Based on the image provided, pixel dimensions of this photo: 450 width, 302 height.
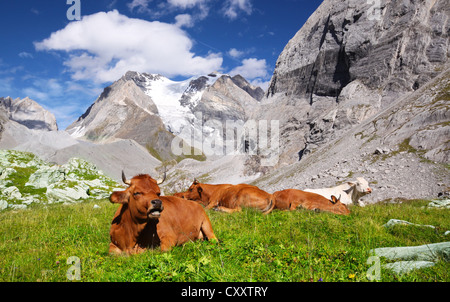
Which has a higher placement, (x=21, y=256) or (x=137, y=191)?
(x=137, y=191)

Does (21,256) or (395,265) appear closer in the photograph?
(395,265)

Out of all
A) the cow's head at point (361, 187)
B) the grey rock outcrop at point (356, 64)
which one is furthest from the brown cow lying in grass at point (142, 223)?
the grey rock outcrop at point (356, 64)

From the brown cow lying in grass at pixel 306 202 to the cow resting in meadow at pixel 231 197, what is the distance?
79 cm

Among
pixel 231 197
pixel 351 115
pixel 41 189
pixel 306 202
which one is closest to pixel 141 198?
pixel 231 197

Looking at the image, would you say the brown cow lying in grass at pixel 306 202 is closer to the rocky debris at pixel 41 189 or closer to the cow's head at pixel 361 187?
the cow's head at pixel 361 187

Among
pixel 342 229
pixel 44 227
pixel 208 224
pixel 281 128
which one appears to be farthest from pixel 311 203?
pixel 281 128

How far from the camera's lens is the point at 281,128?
9356cm

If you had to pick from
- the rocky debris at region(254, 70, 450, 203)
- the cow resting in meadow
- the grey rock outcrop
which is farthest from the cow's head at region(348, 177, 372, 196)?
the grey rock outcrop

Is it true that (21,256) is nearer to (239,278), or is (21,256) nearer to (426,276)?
(239,278)

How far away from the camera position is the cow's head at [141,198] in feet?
18.4

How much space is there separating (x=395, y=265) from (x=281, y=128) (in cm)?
9110

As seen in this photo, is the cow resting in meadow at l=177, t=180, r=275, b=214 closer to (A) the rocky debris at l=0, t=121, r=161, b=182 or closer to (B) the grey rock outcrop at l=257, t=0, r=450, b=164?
(B) the grey rock outcrop at l=257, t=0, r=450, b=164

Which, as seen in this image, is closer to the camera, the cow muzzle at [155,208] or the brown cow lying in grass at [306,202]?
the cow muzzle at [155,208]

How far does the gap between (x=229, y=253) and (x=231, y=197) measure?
6831 mm
